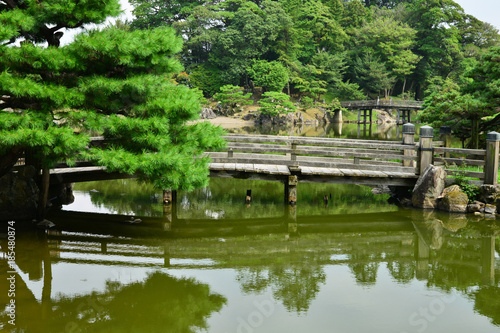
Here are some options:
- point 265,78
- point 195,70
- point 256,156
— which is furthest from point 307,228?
point 195,70

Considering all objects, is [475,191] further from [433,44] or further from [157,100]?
[433,44]

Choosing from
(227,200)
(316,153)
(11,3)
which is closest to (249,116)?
(227,200)

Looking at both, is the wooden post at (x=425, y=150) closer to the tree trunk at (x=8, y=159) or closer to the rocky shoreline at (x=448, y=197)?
the rocky shoreline at (x=448, y=197)

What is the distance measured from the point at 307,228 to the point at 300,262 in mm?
2110

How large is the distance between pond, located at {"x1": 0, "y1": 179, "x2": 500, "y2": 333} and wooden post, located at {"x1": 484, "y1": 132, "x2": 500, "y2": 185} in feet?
3.38

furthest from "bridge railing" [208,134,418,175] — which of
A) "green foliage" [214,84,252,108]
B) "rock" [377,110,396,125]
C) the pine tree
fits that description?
"rock" [377,110,396,125]

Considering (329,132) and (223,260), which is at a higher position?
(329,132)

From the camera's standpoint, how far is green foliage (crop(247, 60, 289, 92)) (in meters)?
45.5

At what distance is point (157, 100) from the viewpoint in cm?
739

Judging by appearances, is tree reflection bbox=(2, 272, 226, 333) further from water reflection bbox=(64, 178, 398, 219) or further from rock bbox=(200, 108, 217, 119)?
rock bbox=(200, 108, 217, 119)

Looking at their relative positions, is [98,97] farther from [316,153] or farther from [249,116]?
[249,116]

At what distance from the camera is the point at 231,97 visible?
43.5 m

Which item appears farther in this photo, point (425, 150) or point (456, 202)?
point (425, 150)

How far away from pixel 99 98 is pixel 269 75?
3911 centimetres
